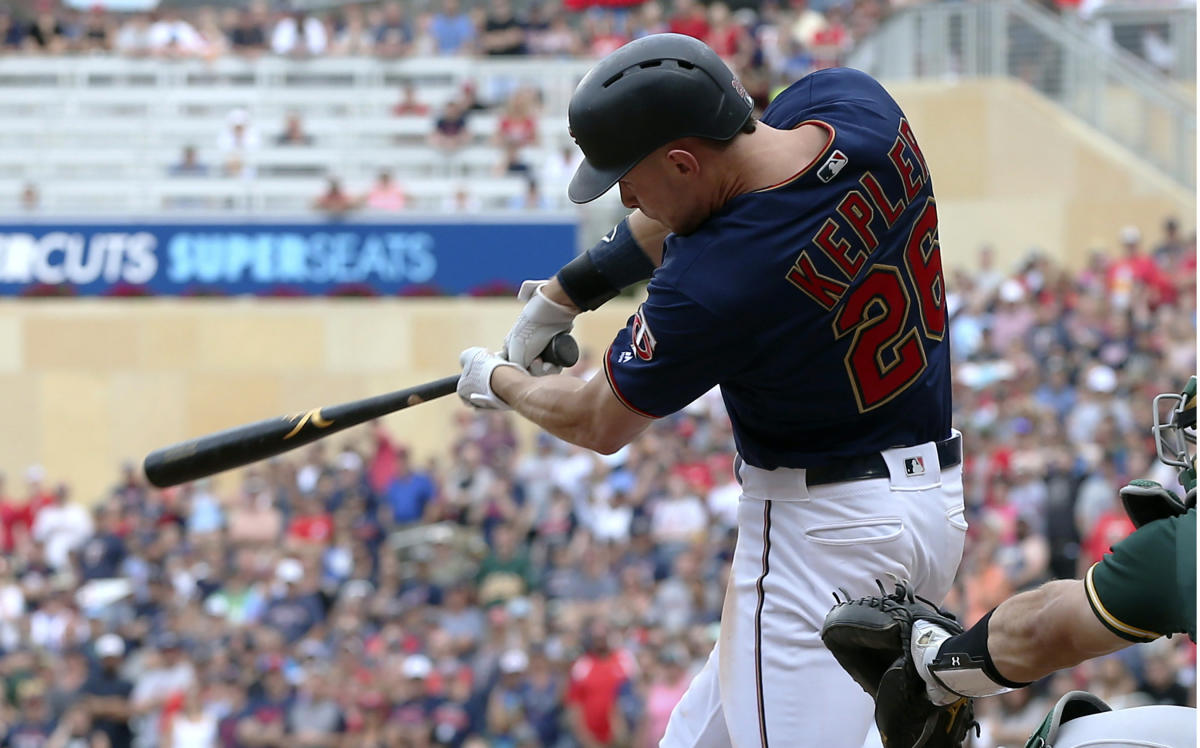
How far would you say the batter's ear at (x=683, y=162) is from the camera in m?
3.38

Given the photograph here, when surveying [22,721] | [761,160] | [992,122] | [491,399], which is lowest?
[22,721]

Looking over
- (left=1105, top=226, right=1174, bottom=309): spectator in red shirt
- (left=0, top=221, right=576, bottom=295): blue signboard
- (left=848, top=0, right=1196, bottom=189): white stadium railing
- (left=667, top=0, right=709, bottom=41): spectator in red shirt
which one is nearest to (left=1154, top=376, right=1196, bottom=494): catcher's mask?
(left=1105, top=226, right=1174, bottom=309): spectator in red shirt

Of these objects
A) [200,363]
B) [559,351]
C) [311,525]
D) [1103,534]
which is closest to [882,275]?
[559,351]

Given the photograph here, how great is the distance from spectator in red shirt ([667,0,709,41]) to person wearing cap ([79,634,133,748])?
8.16 meters

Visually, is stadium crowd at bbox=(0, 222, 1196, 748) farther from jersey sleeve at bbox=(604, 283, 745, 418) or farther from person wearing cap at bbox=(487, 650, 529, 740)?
jersey sleeve at bbox=(604, 283, 745, 418)

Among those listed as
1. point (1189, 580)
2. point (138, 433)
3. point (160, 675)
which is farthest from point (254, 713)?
point (1189, 580)

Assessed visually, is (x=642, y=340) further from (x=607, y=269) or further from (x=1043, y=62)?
(x=1043, y=62)

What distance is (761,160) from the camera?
3434 mm

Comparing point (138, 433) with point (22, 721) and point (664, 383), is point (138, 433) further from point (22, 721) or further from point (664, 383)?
point (664, 383)

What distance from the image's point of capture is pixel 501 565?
1070 cm

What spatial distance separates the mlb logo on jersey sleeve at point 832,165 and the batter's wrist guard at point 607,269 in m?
0.67

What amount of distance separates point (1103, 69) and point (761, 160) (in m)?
13.9

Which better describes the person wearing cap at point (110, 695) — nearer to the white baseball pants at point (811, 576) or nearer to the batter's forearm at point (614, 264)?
the batter's forearm at point (614, 264)

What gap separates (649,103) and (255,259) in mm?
12506
